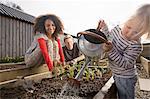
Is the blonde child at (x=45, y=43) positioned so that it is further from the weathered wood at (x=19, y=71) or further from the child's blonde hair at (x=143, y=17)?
the child's blonde hair at (x=143, y=17)

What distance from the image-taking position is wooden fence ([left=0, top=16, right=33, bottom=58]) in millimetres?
2041

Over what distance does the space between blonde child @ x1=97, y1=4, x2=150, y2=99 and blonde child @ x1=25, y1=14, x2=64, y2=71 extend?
416 millimetres

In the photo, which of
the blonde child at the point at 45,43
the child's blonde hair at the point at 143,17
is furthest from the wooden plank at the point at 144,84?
the child's blonde hair at the point at 143,17

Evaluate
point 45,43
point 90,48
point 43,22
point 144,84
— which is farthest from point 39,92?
point 144,84

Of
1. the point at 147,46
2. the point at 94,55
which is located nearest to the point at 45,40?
the point at 94,55

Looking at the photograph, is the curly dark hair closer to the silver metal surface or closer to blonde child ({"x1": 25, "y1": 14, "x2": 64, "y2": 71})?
blonde child ({"x1": 25, "y1": 14, "x2": 64, "y2": 71})

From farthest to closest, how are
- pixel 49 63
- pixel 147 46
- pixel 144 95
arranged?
pixel 147 46
pixel 144 95
pixel 49 63

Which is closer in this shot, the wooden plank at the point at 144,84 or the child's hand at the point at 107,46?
the child's hand at the point at 107,46

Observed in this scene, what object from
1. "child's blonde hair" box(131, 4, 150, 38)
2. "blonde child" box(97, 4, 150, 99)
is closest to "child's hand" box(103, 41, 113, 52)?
"blonde child" box(97, 4, 150, 99)

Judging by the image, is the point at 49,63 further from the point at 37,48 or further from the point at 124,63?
the point at 124,63

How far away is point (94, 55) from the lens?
116 cm

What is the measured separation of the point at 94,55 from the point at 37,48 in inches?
18.9

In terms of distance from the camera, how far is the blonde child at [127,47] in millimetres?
1088

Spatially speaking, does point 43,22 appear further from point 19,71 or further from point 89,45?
point 89,45
